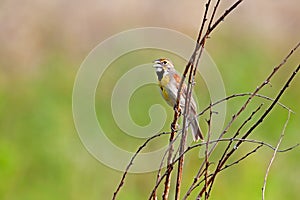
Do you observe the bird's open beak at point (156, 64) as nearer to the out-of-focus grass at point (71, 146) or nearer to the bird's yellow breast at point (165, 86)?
the bird's yellow breast at point (165, 86)

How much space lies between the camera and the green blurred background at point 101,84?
204 inches

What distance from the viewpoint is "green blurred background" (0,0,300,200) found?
518 centimetres

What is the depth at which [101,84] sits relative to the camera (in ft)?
20.8

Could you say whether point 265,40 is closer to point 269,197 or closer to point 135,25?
point 135,25

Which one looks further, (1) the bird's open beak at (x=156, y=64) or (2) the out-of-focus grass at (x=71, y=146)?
(2) the out-of-focus grass at (x=71, y=146)

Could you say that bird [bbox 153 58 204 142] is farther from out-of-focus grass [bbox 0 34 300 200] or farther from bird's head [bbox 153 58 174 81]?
out-of-focus grass [bbox 0 34 300 200]

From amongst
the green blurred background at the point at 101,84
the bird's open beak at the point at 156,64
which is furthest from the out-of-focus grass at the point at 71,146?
the bird's open beak at the point at 156,64

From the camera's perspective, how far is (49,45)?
674cm

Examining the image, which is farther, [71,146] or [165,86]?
[71,146]

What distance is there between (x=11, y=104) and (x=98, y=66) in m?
0.85

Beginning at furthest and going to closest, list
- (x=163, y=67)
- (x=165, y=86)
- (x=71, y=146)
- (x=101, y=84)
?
(x=101, y=84) < (x=71, y=146) < (x=163, y=67) < (x=165, y=86)

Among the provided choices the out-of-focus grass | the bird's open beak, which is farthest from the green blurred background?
the bird's open beak

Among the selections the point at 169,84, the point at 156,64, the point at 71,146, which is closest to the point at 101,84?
the point at 71,146

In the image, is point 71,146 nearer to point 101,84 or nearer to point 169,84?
point 101,84
